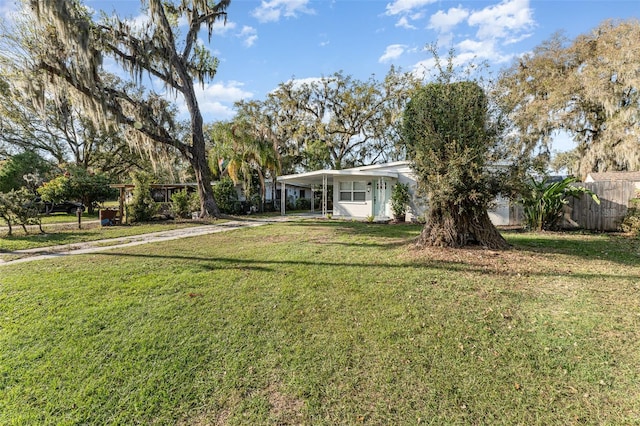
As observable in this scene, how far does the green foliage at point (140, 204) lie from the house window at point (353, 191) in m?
9.56

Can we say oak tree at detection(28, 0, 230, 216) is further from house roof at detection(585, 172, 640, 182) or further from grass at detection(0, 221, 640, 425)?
house roof at detection(585, 172, 640, 182)

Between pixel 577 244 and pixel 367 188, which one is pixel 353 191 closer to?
pixel 367 188

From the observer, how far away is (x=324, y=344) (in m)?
3.07

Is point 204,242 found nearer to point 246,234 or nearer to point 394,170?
point 246,234

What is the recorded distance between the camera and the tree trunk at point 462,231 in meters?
6.66

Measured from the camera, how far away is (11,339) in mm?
3215

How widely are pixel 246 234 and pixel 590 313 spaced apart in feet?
28.5

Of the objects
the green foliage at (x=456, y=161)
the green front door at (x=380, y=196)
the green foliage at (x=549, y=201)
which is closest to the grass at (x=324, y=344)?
the green foliage at (x=456, y=161)

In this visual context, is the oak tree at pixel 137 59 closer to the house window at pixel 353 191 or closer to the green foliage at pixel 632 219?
the house window at pixel 353 191

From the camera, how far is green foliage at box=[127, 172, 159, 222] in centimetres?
1357

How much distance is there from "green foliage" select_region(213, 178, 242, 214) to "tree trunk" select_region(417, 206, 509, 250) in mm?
13795

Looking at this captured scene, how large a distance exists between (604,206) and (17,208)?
18.7m

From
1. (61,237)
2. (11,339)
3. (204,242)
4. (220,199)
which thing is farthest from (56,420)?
(220,199)

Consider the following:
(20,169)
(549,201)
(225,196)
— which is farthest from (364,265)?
(20,169)
